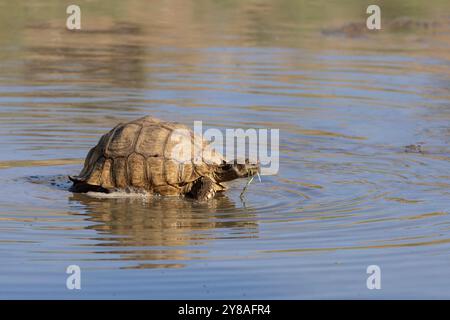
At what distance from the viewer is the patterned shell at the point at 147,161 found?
39.1 feet

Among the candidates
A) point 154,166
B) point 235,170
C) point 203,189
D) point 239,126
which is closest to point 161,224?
point 203,189

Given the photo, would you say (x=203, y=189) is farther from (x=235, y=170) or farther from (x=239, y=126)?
(x=239, y=126)

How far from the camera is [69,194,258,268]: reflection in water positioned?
9.75 metres

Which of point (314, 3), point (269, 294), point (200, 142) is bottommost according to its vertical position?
point (269, 294)

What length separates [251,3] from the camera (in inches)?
1152

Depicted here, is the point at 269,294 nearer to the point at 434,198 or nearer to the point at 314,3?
the point at 434,198

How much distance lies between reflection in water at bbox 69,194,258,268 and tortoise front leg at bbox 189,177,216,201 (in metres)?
0.07

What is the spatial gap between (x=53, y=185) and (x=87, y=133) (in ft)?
8.66

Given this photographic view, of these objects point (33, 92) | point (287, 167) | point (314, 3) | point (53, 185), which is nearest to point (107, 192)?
point (53, 185)

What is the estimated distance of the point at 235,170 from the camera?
12.0 meters

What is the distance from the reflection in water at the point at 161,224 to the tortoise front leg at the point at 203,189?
7cm

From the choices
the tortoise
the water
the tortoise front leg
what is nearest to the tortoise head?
the tortoise

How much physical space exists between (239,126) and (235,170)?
361 centimetres

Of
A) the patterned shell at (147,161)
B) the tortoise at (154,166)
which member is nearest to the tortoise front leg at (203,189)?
the tortoise at (154,166)
